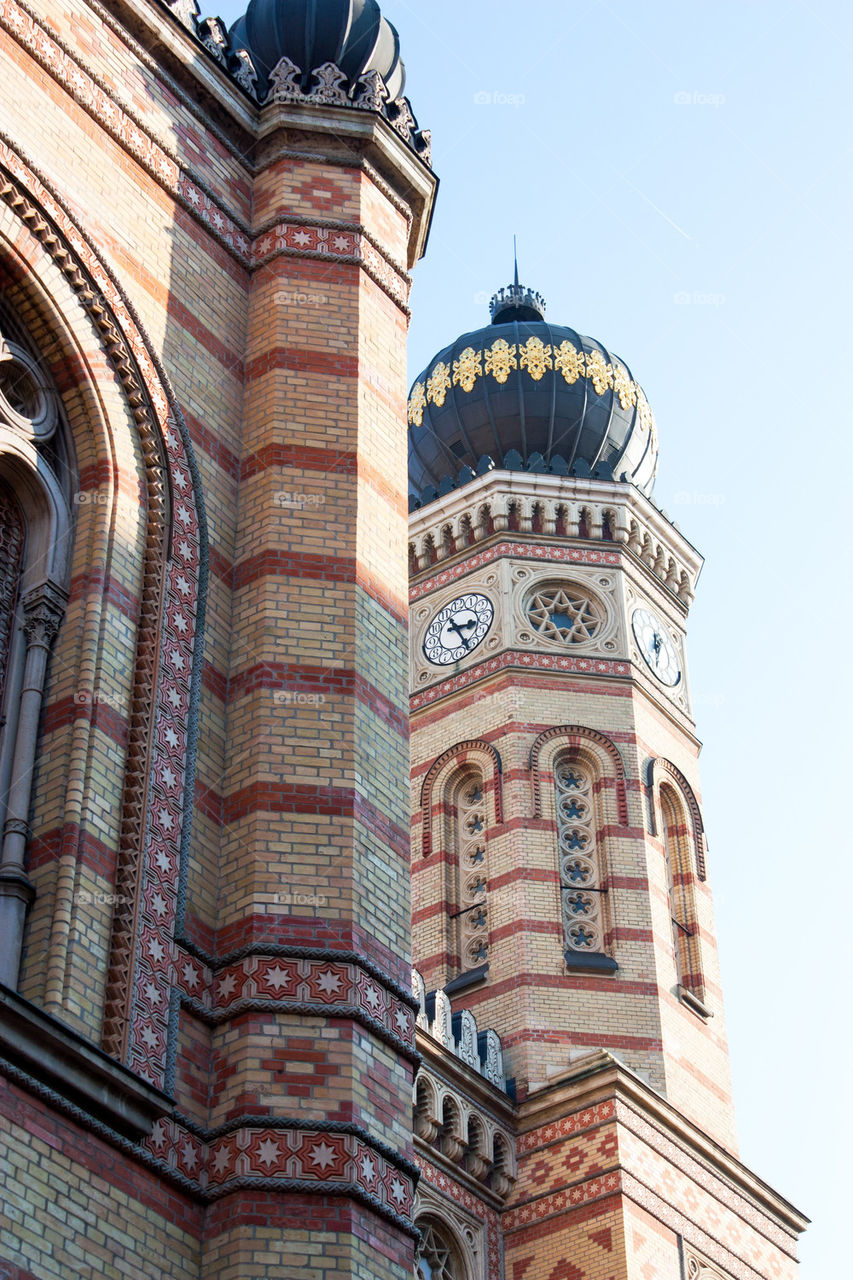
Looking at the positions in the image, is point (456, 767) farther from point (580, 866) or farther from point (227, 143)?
point (227, 143)

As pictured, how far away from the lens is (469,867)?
23109 mm

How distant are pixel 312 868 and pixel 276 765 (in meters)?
0.58

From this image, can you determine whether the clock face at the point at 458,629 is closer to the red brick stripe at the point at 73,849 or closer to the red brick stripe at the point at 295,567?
the red brick stripe at the point at 295,567

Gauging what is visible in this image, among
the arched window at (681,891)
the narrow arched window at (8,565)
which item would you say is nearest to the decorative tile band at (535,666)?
the arched window at (681,891)

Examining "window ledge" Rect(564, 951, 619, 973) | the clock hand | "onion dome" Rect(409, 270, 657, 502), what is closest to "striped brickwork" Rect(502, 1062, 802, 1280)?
"window ledge" Rect(564, 951, 619, 973)

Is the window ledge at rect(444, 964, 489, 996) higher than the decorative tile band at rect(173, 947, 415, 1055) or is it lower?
higher

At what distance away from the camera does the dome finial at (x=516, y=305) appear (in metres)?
30.5

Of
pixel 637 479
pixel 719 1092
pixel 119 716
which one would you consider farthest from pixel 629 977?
pixel 119 716

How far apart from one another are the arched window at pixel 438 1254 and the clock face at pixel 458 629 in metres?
7.95

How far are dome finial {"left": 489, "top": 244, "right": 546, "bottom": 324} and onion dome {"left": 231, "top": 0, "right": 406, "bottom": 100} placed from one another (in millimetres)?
17521

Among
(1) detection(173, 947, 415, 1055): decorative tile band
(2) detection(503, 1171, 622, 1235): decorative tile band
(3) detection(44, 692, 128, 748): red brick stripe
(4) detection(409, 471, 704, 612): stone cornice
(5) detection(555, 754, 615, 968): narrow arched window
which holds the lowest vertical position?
(1) detection(173, 947, 415, 1055): decorative tile band

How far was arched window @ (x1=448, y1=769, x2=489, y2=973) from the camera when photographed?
73.0ft

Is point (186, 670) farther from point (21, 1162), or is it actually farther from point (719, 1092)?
point (719, 1092)

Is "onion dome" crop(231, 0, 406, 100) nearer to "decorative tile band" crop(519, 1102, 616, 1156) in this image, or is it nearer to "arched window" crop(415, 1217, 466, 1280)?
"decorative tile band" crop(519, 1102, 616, 1156)
